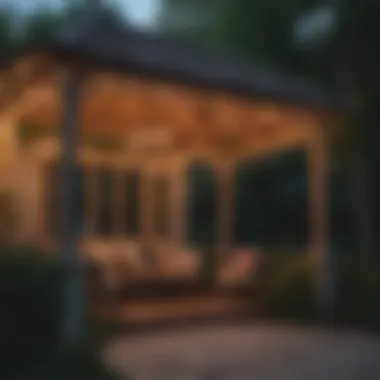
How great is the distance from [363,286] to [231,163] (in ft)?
14.9

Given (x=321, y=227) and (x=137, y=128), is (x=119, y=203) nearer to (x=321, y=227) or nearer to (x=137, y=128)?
(x=137, y=128)

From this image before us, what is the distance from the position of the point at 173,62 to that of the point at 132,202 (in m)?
5.95

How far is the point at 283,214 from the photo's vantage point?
2027 centimetres

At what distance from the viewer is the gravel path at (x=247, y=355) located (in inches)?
267

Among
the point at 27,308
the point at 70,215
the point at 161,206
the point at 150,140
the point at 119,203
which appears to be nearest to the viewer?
the point at 27,308

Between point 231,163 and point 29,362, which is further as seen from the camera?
point 231,163

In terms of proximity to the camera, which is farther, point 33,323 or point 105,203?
point 105,203

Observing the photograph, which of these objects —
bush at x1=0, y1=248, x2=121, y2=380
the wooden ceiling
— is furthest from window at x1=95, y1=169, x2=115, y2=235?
bush at x1=0, y1=248, x2=121, y2=380

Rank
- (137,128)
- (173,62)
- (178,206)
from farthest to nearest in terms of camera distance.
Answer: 1. (178,206)
2. (137,128)
3. (173,62)

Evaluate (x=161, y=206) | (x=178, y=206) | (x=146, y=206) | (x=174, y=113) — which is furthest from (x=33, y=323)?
(x=178, y=206)

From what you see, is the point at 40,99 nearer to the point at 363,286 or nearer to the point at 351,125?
the point at 363,286

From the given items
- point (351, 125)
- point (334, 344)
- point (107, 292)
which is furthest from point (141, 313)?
point (351, 125)

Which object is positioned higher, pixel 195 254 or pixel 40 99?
pixel 40 99

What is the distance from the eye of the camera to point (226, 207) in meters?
14.3
